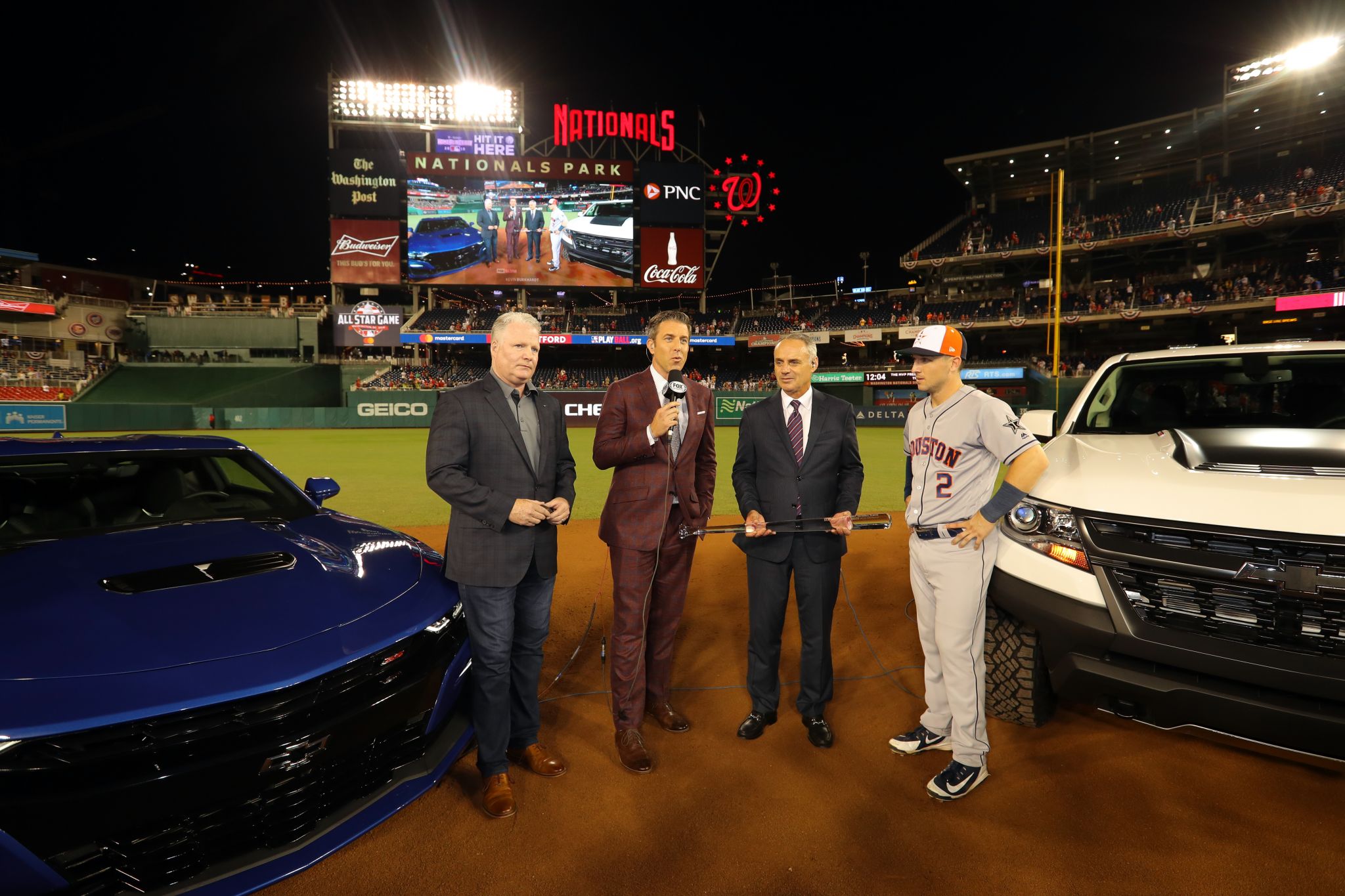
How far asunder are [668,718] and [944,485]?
1.78m

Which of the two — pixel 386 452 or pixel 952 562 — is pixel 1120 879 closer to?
pixel 952 562

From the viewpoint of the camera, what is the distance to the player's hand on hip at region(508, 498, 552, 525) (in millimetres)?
2551

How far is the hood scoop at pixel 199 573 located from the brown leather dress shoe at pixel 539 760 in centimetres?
126

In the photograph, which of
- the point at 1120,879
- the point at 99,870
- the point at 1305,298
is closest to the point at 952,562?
the point at 1120,879

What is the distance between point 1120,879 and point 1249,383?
322 cm

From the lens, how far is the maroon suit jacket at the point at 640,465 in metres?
3.10

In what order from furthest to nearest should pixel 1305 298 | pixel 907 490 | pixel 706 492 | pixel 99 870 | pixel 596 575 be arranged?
pixel 1305 298, pixel 596 575, pixel 706 492, pixel 907 490, pixel 99 870

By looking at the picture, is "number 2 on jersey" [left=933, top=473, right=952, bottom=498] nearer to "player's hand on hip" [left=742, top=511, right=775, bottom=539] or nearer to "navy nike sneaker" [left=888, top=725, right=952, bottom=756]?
"player's hand on hip" [left=742, top=511, right=775, bottom=539]

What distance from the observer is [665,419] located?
106 inches

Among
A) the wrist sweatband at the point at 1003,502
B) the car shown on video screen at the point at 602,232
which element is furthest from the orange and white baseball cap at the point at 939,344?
the car shown on video screen at the point at 602,232

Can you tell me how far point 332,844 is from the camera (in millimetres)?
2018

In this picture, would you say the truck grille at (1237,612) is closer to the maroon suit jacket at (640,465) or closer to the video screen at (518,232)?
the maroon suit jacket at (640,465)

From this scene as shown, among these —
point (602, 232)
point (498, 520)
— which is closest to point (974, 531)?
point (498, 520)

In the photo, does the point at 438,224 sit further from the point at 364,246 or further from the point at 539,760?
the point at 539,760
